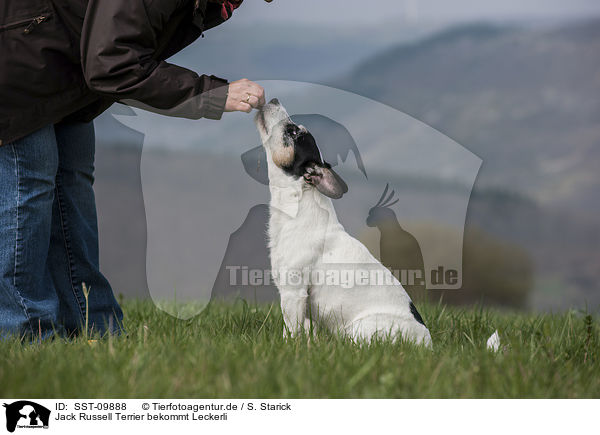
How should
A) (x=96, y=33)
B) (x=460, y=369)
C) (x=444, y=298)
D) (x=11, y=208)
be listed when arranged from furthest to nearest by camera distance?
1. (x=444, y=298)
2. (x=11, y=208)
3. (x=96, y=33)
4. (x=460, y=369)

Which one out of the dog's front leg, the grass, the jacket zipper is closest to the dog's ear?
the dog's front leg

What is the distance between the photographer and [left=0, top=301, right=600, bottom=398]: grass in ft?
6.74

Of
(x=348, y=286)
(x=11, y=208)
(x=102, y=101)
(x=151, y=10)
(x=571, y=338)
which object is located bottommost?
(x=571, y=338)

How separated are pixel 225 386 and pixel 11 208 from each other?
5.73ft

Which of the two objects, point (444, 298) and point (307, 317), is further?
point (444, 298)

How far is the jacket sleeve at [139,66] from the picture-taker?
2.67 m

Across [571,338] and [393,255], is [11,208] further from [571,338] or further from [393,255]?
[571,338]

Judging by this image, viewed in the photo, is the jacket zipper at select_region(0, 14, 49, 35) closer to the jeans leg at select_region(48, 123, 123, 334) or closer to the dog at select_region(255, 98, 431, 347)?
the jeans leg at select_region(48, 123, 123, 334)

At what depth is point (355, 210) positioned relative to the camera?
120 inches

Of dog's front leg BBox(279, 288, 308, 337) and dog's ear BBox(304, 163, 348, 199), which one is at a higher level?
dog's ear BBox(304, 163, 348, 199)

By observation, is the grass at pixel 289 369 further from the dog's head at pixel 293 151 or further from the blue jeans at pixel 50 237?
the dog's head at pixel 293 151

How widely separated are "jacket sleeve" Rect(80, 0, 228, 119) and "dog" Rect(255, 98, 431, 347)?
1.14ft

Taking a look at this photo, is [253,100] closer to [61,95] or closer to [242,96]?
[242,96]

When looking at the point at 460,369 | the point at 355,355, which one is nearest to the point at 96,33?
the point at 355,355
